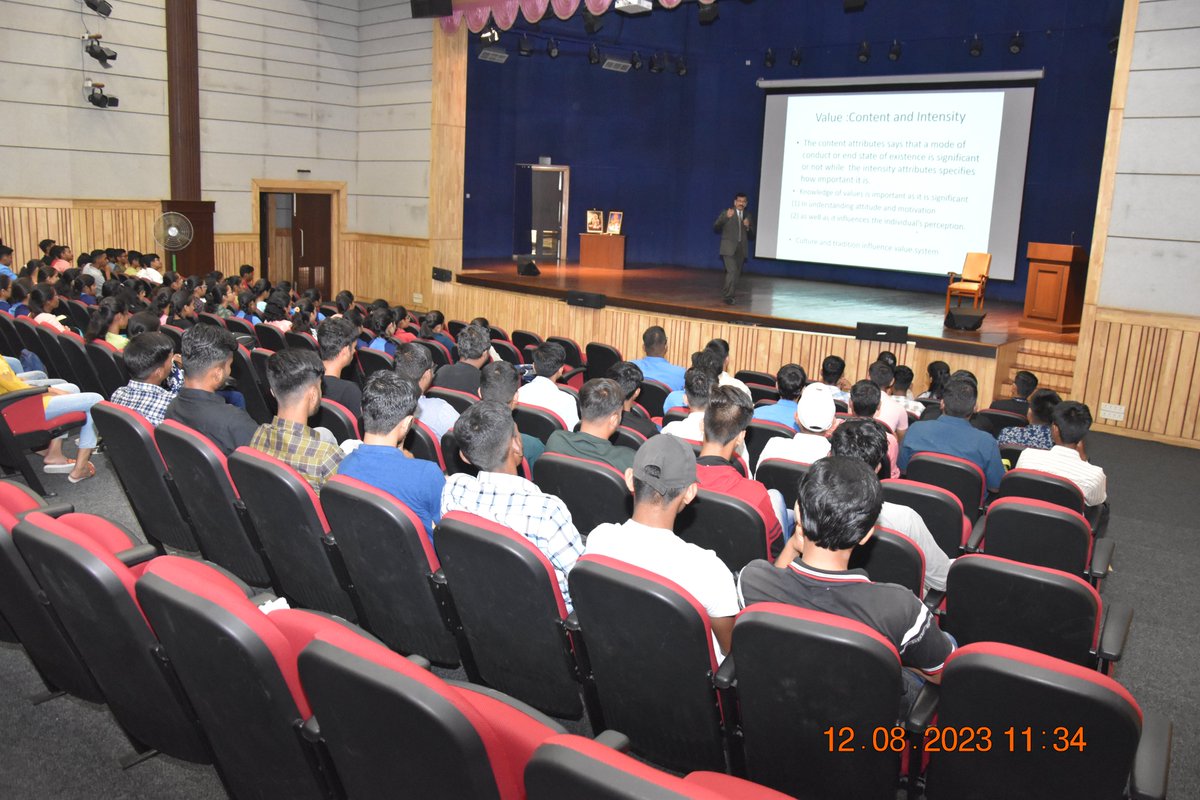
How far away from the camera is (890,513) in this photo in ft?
10.1

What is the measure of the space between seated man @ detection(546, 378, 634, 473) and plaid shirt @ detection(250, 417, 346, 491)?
90cm

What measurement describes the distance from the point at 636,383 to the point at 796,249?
10641 mm

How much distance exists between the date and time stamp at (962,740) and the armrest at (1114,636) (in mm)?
746

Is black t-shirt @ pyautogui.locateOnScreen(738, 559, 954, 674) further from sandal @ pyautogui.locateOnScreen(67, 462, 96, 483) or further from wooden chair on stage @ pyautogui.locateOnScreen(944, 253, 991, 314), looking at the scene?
wooden chair on stage @ pyautogui.locateOnScreen(944, 253, 991, 314)

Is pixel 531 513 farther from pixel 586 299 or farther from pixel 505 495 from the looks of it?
pixel 586 299

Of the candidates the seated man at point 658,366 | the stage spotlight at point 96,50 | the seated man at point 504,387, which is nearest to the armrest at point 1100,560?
the seated man at point 504,387

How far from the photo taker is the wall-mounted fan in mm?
10797

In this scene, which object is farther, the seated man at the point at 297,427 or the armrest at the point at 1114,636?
the seated man at the point at 297,427

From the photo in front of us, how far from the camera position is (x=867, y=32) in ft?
46.5

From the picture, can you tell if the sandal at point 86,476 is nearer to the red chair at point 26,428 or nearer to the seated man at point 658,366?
the red chair at point 26,428

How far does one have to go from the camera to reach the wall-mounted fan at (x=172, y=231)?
10.8 m

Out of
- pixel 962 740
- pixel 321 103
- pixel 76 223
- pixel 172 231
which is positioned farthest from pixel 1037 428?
pixel 321 103

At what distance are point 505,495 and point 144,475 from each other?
166 cm

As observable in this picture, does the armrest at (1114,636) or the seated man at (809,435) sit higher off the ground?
the seated man at (809,435)
